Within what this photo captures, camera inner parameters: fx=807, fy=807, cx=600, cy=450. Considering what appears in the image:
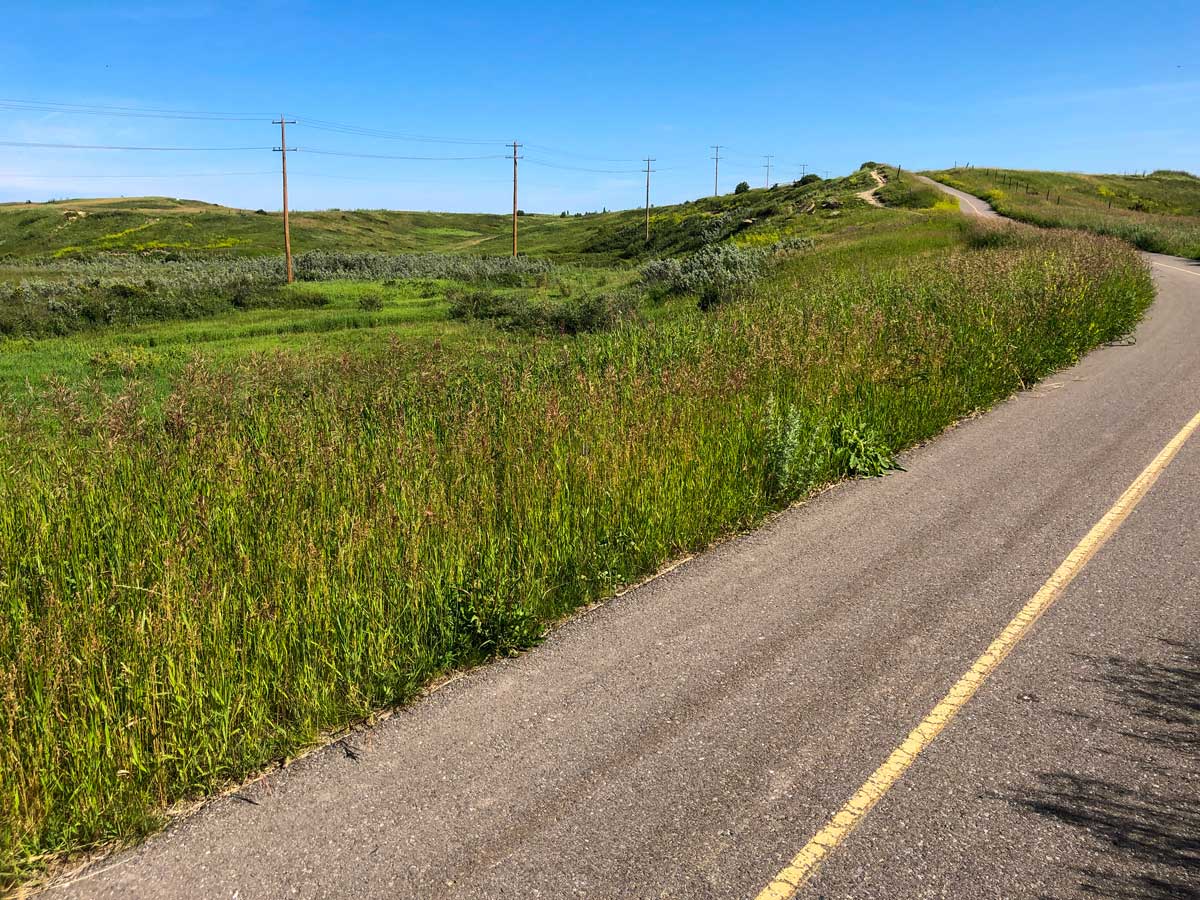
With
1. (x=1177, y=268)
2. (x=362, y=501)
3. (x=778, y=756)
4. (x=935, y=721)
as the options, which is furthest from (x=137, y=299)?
(x=1177, y=268)

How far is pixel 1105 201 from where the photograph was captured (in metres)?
78.6

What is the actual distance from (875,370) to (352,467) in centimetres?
691

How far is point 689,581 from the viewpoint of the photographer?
6277 mm

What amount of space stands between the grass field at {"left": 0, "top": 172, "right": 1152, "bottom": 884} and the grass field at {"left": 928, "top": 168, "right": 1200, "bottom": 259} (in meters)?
32.3

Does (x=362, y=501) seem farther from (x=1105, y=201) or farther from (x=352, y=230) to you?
(x=352, y=230)

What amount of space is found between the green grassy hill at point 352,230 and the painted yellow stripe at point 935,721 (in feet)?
177

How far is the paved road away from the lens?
330cm

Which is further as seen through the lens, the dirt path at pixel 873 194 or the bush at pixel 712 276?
the dirt path at pixel 873 194

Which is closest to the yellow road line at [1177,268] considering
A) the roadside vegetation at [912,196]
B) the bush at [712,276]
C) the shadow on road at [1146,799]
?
the bush at [712,276]

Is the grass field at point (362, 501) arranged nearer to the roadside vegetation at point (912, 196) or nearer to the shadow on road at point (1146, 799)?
the shadow on road at point (1146, 799)

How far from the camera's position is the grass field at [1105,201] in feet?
132

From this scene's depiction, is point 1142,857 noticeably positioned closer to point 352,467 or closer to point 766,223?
point 352,467

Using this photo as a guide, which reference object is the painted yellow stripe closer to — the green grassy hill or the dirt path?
the green grassy hill

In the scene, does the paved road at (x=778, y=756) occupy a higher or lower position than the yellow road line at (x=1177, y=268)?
lower
